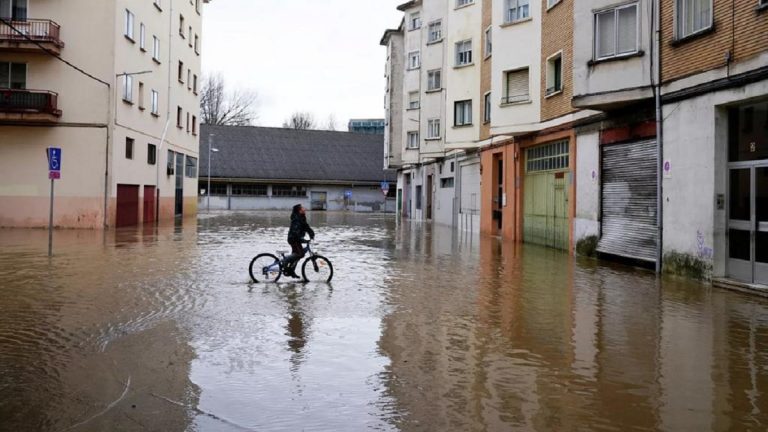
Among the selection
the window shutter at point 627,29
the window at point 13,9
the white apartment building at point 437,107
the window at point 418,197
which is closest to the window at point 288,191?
the white apartment building at point 437,107

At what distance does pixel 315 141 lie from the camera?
7581cm

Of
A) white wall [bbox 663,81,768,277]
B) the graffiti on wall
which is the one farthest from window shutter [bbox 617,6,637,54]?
the graffiti on wall

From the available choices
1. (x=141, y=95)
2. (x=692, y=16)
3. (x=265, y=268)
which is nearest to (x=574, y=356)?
(x=265, y=268)

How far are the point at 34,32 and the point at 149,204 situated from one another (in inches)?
390

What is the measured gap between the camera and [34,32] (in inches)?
1066

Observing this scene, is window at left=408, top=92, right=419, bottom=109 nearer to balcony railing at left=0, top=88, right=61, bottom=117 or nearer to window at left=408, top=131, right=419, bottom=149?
window at left=408, top=131, right=419, bottom=149

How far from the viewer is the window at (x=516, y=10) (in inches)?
915

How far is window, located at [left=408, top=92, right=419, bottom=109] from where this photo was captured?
45906 millimetres

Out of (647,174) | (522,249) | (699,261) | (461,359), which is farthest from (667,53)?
(461,359)

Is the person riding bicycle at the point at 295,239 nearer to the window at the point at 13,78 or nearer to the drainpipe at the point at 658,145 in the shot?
the drainpipe at the point at 658,145

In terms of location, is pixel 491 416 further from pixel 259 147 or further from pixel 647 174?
pixel 259 147

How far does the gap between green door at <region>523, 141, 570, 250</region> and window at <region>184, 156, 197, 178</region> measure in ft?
86.8

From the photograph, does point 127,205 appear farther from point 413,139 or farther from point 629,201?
point 629,201

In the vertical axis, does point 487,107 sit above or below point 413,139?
below
